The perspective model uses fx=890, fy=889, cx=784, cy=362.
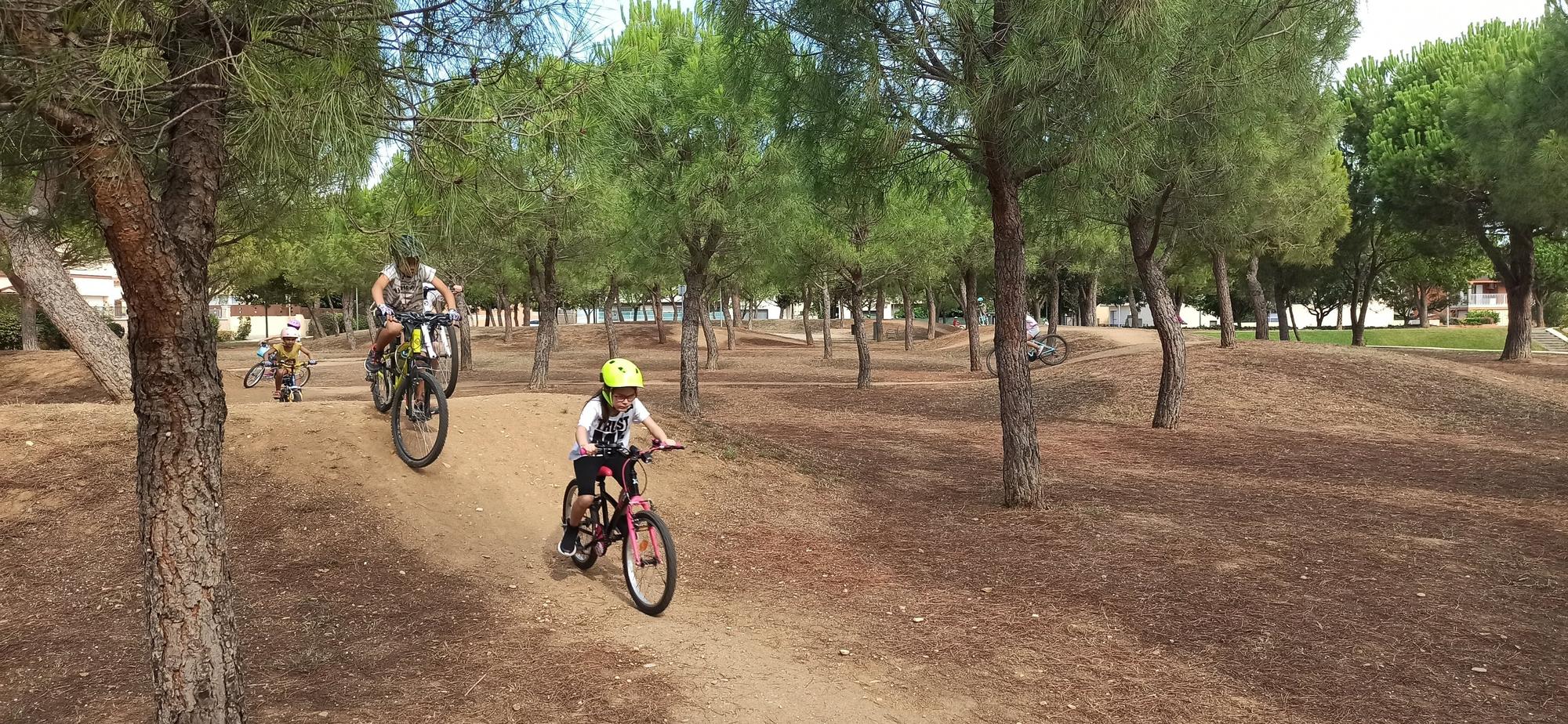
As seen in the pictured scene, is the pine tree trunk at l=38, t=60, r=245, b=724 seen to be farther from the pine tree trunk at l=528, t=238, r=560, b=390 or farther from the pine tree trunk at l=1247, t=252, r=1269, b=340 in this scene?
the pine tree trunk at l=1247, t=252, r=1269, b=340

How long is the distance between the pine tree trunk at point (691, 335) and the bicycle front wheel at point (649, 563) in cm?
1016

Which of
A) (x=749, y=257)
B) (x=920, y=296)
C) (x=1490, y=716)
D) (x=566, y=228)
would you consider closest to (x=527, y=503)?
(x=1490, y=716)

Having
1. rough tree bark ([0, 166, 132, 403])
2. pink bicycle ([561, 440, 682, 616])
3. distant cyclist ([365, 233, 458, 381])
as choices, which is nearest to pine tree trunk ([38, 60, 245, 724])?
pink bicycle ([561, 440, 682, 616])

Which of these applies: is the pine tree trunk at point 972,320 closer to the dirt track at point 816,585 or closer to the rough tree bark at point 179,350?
the dirt track at point 816,585

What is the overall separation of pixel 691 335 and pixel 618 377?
10950mm

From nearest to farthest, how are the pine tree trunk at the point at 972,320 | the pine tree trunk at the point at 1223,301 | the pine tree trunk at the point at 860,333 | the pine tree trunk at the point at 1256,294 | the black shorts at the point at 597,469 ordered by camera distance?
1. the black shorts at the point at 597,469
2. the pine tree trunk at the point at 1223,301
3. the pine tree trunk at the point at 860,333
4. the pine tree trunk at the point at 1256,294
5. the pine tree trunk at the point at 972,320

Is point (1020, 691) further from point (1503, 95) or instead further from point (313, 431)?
point (1503, 95)

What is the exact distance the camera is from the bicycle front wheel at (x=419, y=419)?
7.29 metres

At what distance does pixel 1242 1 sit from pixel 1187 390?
32.2 feet

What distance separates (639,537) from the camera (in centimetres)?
594

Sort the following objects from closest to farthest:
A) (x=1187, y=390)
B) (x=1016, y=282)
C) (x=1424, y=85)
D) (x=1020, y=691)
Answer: (x=1020, y=691) → (x=1016, y=282) → (x=1187, y=390) → (x=1424, y=85)

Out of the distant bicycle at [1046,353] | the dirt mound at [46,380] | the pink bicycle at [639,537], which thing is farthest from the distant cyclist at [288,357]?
the distant bicycle at [1046,353]

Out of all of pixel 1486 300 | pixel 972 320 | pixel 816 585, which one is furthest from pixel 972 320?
pixel 1486 300

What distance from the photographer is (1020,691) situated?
15.6 feet
